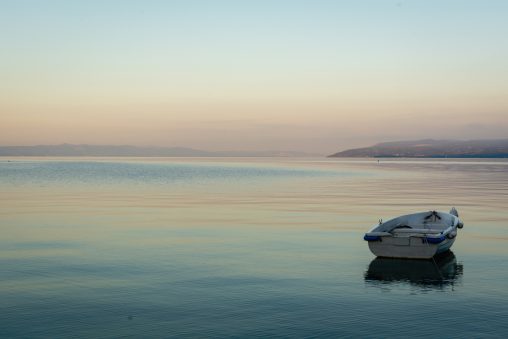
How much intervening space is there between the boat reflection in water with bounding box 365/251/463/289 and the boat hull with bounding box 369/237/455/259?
0.22 m

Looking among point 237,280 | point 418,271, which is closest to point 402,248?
point 418,271

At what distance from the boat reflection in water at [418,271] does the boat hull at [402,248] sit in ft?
0.73

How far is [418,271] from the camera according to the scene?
21.0 m

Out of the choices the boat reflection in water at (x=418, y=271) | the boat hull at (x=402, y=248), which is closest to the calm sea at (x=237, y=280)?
the boat reflection in water at (x=418, y=271)

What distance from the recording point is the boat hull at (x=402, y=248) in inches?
896

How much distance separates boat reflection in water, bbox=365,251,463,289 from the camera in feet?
62.9

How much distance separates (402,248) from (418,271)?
79.4 inches

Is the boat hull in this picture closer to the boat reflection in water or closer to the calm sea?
the boat reflection in water

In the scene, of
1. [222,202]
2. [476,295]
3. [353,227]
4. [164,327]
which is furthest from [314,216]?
[164,327]

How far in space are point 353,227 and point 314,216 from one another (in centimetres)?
569

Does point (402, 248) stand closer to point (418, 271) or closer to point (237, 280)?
point (418, 271)

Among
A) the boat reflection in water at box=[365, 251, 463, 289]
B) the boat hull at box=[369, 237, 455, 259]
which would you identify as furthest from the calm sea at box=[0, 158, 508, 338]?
the boat hull at box=[369, 237, 455, 259]

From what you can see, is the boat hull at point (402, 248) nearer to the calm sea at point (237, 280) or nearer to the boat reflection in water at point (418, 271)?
the boat reflection in water at point (418, 271)

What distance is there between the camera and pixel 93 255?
76.1 feet
